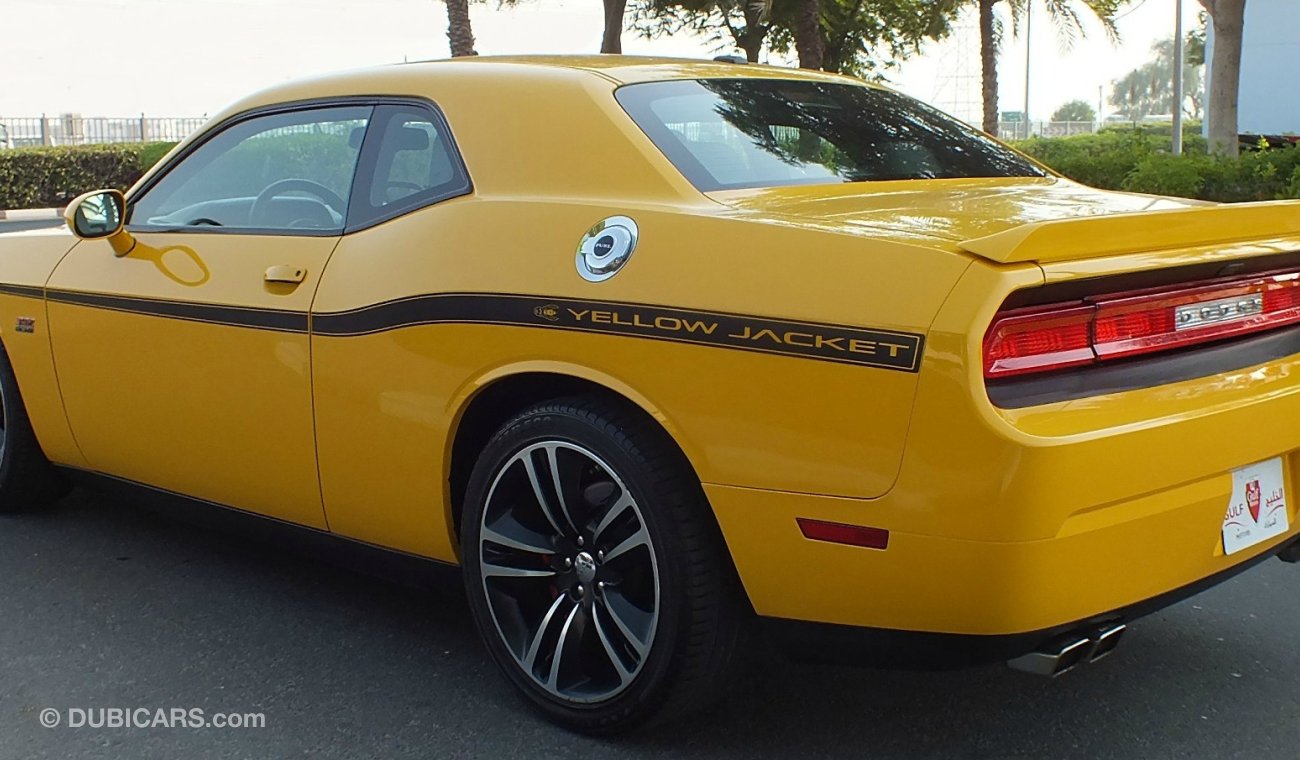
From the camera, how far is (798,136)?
138 inches

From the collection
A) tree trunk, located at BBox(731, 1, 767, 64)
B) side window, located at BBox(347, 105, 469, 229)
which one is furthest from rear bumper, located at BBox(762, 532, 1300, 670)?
tree trunk, located at BBox(731, 1, 767, 64)

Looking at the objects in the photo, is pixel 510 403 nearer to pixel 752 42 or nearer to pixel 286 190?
pixel 286 190

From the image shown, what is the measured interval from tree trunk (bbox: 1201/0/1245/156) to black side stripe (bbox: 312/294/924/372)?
1386cm

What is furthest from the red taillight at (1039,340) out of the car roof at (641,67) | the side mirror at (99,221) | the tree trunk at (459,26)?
the tree trunk at (459,26)

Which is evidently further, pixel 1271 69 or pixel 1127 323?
pixel 1271 69

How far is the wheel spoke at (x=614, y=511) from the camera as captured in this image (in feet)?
9.68

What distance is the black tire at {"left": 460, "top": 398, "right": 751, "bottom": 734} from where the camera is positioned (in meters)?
2.87

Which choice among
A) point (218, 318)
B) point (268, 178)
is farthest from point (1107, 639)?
point (268, 178)

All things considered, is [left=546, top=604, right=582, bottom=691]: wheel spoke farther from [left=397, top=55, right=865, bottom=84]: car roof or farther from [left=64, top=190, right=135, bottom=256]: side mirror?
[left=64, top=190, right=135, bottom=256]: side mirror

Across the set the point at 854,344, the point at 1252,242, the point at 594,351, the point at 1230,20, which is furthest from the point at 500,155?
the point at 1230,20

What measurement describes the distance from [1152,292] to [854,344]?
2.13 feet

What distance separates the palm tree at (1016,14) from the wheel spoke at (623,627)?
25480mm

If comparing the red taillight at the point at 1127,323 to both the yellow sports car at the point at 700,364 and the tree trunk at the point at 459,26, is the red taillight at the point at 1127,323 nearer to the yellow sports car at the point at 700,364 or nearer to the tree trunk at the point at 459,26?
the yellow sports car at the point at 700,364

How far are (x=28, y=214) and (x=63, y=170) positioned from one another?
2414 mm
